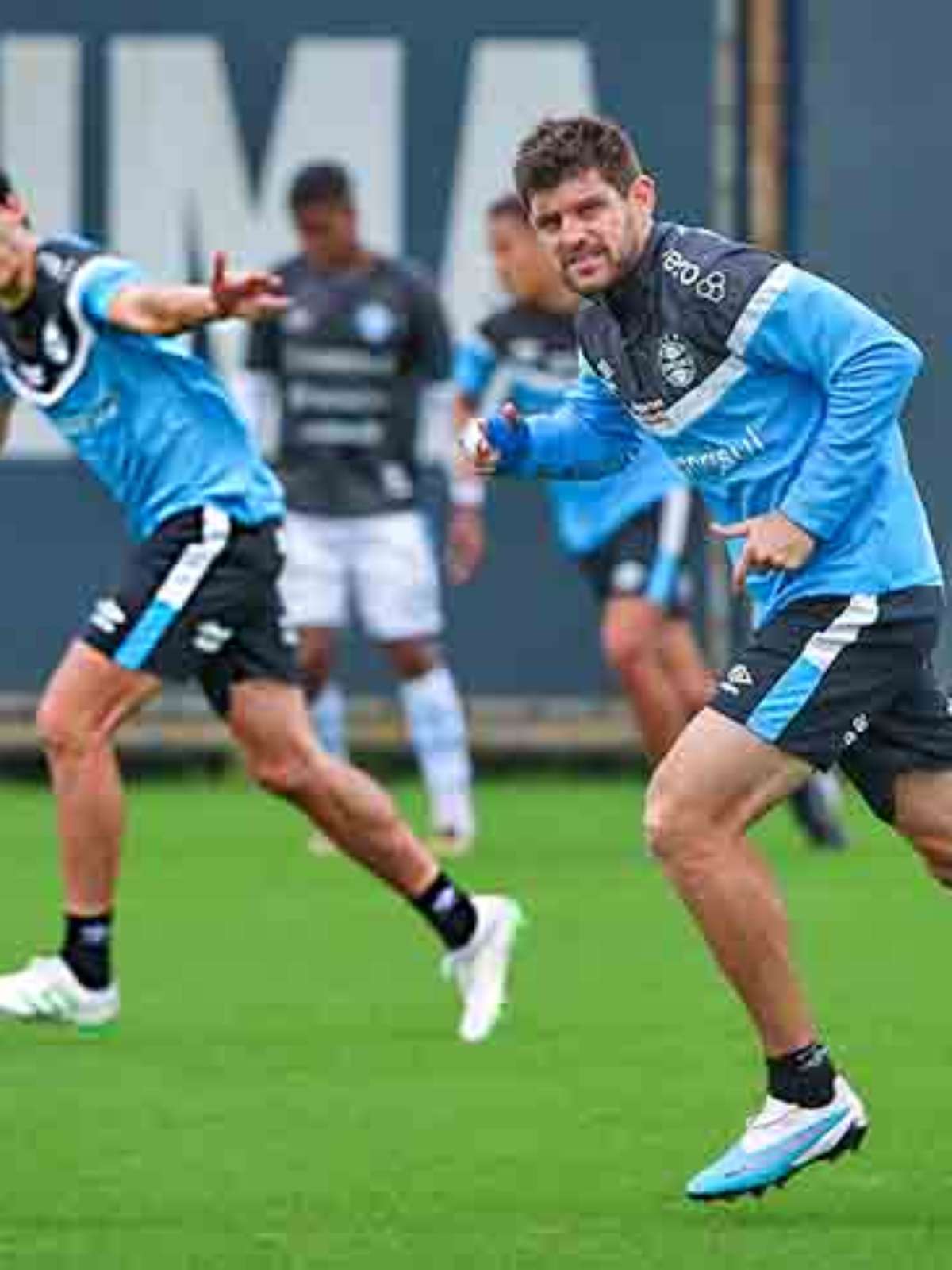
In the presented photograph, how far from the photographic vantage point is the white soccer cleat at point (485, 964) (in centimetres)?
942

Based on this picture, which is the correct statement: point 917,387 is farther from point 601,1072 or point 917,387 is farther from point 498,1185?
point 498,1185

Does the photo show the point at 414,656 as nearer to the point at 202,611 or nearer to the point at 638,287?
the point at 202,611

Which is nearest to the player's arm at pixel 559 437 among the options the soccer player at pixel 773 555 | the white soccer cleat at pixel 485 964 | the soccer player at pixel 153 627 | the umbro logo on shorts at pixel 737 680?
the soccer player at pixel 773 555

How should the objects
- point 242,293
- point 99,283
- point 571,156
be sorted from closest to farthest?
point 571,156, point 242,293, point 99,283

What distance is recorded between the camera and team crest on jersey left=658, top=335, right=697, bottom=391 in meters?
7.18

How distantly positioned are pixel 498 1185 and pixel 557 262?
5.65 feet

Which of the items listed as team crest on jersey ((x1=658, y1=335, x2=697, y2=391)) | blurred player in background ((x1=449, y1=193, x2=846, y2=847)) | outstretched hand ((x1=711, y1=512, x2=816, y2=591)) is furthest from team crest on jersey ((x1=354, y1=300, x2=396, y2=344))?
outstretched hand ((x1=711, y1=512, x2=816, y2=591))

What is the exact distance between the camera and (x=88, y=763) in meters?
9.38

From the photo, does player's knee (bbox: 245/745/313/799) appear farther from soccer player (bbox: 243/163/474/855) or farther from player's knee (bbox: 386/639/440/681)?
player's knee (bbox: 386/639/440/681)

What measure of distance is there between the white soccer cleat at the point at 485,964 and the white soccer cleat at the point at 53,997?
84 cm

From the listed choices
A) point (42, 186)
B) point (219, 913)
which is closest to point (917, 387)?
point (42, 186)

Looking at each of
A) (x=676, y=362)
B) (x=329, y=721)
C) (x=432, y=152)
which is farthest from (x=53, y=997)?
(x=432, y=152)

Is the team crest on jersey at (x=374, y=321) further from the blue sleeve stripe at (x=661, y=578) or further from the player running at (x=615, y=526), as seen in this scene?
the blue sleeve stripe at (x=661, y=578)

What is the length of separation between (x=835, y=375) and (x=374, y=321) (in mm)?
7216
